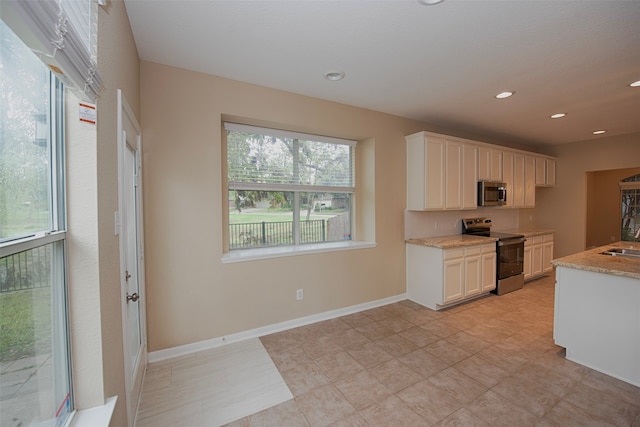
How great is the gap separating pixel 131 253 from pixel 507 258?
4.92m

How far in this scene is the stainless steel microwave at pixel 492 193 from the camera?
422cm

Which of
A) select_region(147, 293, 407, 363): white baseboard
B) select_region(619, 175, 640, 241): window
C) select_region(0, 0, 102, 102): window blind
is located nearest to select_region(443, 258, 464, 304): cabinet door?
select_region(147, 293, 407, 363): white baseboard

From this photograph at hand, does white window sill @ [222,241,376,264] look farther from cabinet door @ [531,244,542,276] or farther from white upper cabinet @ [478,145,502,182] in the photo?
cabinet door @ [531,244,542,276]

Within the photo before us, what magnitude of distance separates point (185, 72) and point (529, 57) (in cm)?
307

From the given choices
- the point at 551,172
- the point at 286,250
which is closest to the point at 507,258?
the point at 551,172

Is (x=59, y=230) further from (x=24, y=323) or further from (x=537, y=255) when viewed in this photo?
(x=537, y=255)

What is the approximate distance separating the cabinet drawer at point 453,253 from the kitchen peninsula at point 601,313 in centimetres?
111

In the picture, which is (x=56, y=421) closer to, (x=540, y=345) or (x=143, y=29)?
(x=143, y=29)

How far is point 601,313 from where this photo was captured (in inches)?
90.6

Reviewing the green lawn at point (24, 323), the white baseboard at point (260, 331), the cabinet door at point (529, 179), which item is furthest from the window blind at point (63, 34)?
the cabinet door at point (529, 179)

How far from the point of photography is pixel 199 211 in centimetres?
259

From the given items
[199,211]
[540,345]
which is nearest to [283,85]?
[199,211]

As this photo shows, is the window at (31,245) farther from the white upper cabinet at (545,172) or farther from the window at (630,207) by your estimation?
the window at (630,207)

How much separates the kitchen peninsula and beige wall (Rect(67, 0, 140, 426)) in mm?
3460
